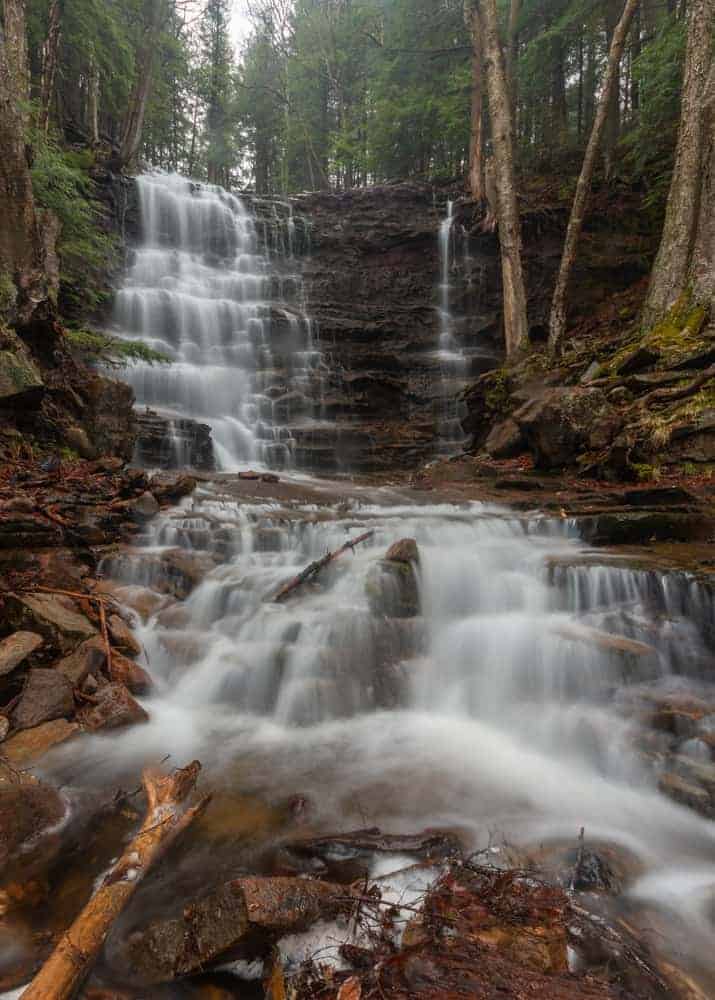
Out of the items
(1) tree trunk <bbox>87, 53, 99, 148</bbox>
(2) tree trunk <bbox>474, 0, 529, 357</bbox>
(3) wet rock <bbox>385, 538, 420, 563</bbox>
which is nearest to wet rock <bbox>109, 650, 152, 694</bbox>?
(3) wet rock <bbox>385, 538, 420, 563</bbox>

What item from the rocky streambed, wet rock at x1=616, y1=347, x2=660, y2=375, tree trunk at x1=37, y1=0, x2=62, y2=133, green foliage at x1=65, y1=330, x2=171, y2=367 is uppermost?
tree trunk at x1=37, y1=0, x2=62, y2=133

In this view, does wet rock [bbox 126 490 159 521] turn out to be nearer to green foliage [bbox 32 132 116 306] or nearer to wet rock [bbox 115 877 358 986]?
wet rock [bbox 115 877 358 986]

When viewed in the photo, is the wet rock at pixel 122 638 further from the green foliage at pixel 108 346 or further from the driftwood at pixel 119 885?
the green foliage at pixel 108 346

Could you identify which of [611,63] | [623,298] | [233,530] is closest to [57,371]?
[233,530]

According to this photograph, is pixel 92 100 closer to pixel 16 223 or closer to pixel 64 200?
pixel 64 200

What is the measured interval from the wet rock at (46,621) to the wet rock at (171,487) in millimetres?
3205

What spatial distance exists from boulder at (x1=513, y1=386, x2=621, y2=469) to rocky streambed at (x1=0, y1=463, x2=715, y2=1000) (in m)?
2.34

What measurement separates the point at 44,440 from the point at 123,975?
747 cm

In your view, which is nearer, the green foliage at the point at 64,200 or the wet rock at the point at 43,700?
the wet rock at the point at 43,700

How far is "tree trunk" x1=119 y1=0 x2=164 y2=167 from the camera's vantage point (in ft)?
60.6

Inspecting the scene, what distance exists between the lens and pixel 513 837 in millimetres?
3102

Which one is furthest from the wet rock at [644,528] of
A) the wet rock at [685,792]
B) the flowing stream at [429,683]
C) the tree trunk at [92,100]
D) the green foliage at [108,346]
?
the tree trunk at [92,100]

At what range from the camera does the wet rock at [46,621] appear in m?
4.39

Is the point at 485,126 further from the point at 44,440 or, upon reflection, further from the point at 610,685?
the point at 610,685
